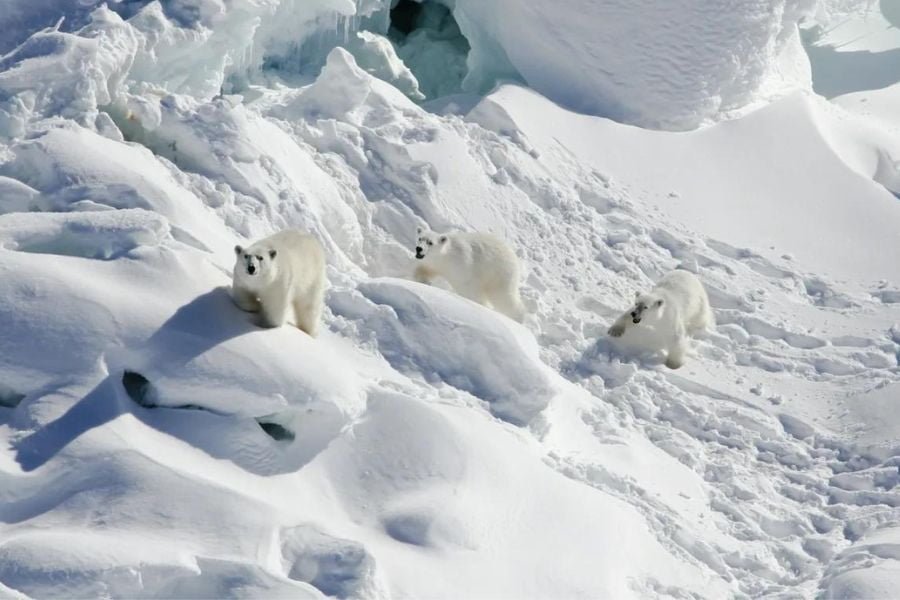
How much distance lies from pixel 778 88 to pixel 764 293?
3.59 m

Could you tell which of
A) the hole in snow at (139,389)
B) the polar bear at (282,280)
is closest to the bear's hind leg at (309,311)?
the polar bear at (282,280)

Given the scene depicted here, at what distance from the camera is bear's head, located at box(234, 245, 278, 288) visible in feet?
25.4

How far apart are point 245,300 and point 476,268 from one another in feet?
7.87

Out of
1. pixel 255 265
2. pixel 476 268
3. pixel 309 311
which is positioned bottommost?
pixel 476 268

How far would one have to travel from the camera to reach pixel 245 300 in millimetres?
8062

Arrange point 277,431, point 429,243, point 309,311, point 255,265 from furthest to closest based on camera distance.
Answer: point 429,243 < point 309,311 < point 277,431 < point 255,265

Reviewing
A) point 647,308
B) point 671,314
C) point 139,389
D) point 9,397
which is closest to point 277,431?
point 139,389

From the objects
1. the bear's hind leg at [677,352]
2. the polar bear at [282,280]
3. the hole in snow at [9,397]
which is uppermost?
the polar bear at [282,280]

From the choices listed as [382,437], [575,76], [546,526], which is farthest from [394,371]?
[575,76]

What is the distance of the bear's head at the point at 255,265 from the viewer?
7.73 meters

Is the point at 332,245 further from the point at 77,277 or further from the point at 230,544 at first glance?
the point at 230,544

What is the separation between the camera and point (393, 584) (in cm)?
693

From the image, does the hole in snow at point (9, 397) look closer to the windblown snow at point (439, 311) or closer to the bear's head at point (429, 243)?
the windblown snow at point (439, 311)

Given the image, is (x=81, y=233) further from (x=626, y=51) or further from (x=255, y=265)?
(x=626, y=51)
